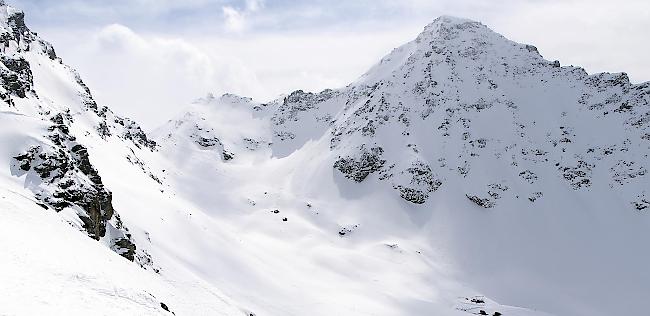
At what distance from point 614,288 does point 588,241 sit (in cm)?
1176

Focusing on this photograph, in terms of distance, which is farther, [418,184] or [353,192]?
[353,192]

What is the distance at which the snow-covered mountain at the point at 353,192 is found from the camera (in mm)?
30719

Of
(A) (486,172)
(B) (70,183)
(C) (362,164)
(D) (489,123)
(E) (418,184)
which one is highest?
(D) (489,123)

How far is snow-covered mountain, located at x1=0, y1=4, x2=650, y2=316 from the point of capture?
30719mm

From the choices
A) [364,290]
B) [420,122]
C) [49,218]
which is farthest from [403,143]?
[49,218]

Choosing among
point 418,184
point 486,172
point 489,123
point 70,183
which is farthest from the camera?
point 489,123

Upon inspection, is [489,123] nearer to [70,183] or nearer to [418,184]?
[418,184]

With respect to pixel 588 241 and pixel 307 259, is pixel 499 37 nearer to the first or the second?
pixel 588 241

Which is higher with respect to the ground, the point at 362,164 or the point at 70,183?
the point at 362,164

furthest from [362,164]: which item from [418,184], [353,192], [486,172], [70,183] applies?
[70,183]

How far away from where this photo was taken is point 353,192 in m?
102

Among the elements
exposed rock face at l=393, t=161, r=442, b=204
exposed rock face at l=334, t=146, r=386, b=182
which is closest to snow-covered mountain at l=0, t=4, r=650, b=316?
exposed rock face at l=393, t=161, r=442, b=204

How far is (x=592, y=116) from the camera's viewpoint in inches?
4358

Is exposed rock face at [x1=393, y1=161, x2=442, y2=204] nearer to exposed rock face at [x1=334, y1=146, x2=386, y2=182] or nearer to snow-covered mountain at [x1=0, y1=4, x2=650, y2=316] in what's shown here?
snow-covered mountain at [x1=0, y1=4, x2=650, y2=316]
